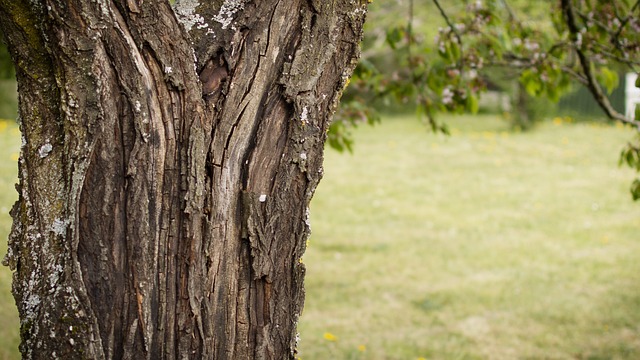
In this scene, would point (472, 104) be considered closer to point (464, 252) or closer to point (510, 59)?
point (510, 59)

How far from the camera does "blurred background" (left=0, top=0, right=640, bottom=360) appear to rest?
5398 millimetres

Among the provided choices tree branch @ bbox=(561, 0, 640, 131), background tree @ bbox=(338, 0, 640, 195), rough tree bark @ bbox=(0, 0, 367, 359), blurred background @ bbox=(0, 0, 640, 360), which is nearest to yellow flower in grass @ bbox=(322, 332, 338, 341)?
blurred background @ bbox=(0, 0, 640, 360)

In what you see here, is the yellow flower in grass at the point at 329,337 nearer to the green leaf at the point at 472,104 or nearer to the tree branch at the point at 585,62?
the green leaf at the point at 472,104

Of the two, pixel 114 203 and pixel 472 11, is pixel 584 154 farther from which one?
pixel 114 203

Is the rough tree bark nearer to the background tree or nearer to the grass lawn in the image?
the background tree

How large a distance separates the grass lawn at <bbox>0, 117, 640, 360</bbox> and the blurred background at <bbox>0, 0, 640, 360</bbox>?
0.06 ft

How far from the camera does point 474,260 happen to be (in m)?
7.48

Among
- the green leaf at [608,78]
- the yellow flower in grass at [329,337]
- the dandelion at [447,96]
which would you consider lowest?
the yellow flower in grass at [329,337]

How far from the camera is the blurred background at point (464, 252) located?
540 cm

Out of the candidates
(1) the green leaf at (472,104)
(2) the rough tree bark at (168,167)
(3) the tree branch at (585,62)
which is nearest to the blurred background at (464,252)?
(1) the green leaf at (472,104)

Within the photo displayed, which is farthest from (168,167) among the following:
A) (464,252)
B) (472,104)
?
(464,252)

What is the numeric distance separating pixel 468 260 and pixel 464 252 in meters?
0.28

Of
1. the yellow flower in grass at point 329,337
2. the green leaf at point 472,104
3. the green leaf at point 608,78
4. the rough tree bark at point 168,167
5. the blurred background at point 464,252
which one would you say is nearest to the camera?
the rough tree bark at point 168,167

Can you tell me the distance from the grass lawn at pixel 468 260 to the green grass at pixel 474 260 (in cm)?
2
